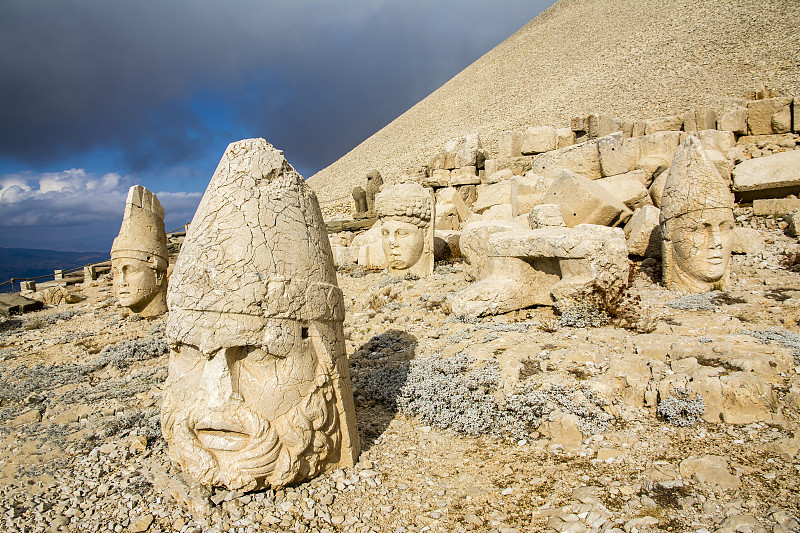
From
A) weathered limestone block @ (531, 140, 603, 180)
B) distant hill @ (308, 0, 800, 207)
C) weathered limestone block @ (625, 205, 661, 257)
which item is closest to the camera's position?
weathered limestone block @ (625, 205, 661, 257)

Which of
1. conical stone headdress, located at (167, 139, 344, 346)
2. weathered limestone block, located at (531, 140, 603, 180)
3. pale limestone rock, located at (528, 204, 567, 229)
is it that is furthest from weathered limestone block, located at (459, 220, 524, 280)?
conical stone headdress, located at (167, 139, 344, 346)

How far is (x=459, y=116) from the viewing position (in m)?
33.8

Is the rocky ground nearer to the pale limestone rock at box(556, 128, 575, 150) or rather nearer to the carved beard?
the carved beard

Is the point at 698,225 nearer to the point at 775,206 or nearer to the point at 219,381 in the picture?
the point at 775,206

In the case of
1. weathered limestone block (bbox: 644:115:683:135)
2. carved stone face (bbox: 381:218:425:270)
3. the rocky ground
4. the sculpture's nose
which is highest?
weathered limestone block (bbox: 644:115:683:135)

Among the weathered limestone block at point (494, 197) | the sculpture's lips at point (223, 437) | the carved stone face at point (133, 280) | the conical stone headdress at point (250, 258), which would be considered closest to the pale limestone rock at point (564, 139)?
the weathered limestone block at point (494, 197)

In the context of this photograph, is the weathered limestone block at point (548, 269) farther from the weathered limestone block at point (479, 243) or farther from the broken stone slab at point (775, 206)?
the broken stone slab at point (775, 206)

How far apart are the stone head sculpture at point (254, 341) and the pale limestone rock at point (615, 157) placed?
9486mm

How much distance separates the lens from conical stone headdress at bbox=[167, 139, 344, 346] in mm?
2480

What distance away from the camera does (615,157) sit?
10391 millimetres

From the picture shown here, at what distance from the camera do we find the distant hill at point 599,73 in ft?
69.3

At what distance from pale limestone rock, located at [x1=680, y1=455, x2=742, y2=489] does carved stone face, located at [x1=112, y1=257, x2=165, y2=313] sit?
777 cm

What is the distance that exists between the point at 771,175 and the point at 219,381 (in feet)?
34.0

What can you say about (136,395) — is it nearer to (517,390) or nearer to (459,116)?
(517,390)
